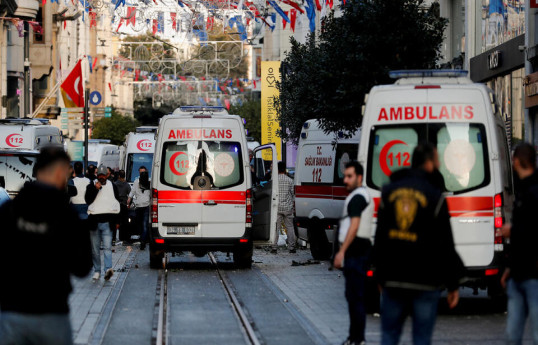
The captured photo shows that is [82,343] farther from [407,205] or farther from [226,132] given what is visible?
[226,132]

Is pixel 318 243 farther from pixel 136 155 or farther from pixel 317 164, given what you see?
pixel 136 155

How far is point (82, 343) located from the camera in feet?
35.3

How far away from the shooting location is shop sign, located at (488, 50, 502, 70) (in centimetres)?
2769

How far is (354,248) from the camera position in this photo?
10227mm

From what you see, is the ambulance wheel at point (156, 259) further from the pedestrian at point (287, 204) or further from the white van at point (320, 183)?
the pedestrian at point (287, 204)

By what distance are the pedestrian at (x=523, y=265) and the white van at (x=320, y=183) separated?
1201cm

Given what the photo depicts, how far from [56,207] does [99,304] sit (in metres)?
8.53

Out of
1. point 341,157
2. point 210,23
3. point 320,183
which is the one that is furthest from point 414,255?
point 210,23

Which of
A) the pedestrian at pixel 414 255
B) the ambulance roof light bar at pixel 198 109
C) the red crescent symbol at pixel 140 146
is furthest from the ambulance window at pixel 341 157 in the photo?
the pedestrian at pixel 414 255

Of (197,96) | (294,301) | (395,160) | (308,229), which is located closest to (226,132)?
(308,229)

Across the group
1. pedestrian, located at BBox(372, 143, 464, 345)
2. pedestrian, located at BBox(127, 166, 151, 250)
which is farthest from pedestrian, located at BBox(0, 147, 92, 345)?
pedestrian, located at BBox(127, 166, 151, 250)

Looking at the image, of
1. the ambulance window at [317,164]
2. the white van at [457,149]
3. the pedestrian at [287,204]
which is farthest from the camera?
the pedestrian at [287,204]

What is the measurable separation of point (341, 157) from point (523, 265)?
1289 cm

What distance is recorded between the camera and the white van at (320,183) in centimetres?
2094
